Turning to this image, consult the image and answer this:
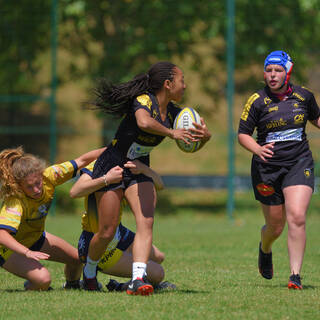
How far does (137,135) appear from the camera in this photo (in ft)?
17.9

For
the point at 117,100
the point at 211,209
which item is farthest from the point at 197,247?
the point at 211,209

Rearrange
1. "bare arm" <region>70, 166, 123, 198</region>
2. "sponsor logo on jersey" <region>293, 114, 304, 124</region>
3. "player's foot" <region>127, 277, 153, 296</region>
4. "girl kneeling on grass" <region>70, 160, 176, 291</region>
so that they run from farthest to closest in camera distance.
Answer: "sponsor logo on jersey" <region>293, 114, 304, 124</region>, "girl kneeling on grass" <region>70, 160, 176, 291</region>, "bare arm" <region>70, 166, 123, 198</region>, "player's foot" <region>127, 277, 153, 296</region>

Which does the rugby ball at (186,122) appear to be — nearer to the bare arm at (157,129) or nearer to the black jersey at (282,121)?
the bare arm at (157,129)

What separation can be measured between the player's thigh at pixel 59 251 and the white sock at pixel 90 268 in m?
0.28

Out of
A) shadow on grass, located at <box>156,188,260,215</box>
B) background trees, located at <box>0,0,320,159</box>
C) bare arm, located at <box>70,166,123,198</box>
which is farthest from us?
shadow on grass, located at <box>156,188,260,215</box>

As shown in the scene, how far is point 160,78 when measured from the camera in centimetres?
553

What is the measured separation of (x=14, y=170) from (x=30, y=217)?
0.43 meters

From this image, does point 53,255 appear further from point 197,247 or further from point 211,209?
point 211,209

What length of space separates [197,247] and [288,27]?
741 centimetres

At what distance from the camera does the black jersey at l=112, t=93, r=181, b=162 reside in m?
5.43

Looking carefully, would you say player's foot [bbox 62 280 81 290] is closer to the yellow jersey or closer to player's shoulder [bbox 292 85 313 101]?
the yellow jersey

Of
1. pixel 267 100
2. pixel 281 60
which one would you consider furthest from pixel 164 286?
pixel 281 60

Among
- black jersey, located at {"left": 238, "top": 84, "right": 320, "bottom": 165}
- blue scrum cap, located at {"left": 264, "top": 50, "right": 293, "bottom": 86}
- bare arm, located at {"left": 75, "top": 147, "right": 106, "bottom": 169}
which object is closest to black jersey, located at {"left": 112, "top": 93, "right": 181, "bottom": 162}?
bare arm, located at {"left": 75, "top": 147, "right": 106, "bottom": 169}

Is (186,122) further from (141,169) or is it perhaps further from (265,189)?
(265,189)
